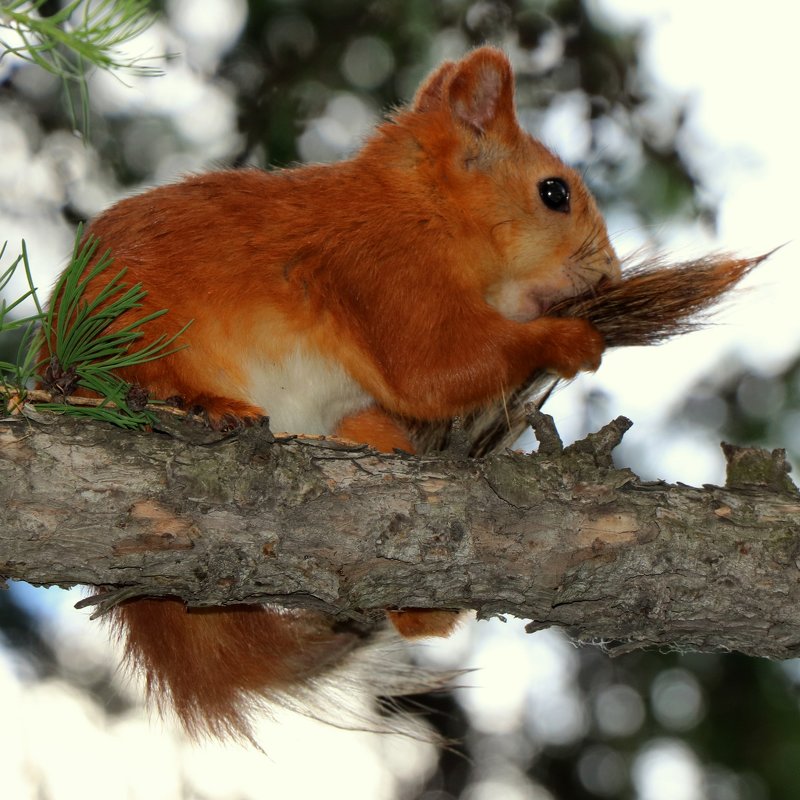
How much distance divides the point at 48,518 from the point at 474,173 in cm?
154

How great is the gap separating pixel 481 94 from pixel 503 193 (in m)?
0.31

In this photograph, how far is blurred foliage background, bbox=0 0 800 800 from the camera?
334cm

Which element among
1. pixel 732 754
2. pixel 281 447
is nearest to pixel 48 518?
pixel 281 447

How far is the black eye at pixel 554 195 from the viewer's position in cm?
280

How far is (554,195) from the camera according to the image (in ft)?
9.22

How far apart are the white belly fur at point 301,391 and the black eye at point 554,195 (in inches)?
28.5

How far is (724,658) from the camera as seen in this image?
11.3 ft

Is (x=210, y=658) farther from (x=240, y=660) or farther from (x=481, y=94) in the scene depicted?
(x=481, y=94)

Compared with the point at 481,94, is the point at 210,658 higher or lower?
lower

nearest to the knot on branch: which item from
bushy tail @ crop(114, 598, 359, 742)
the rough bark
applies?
the rough bark

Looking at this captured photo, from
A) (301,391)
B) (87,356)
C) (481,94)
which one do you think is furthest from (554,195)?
(87,356)

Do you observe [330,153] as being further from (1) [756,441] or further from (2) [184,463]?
(2) [184,463]

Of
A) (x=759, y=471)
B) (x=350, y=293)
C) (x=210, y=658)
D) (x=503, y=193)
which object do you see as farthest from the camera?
(x=503, y=193)

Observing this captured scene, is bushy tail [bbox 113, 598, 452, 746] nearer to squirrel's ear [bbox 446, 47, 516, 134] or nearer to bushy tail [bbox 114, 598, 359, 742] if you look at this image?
bushy tail [bbox 114, 598, 359, 742]
